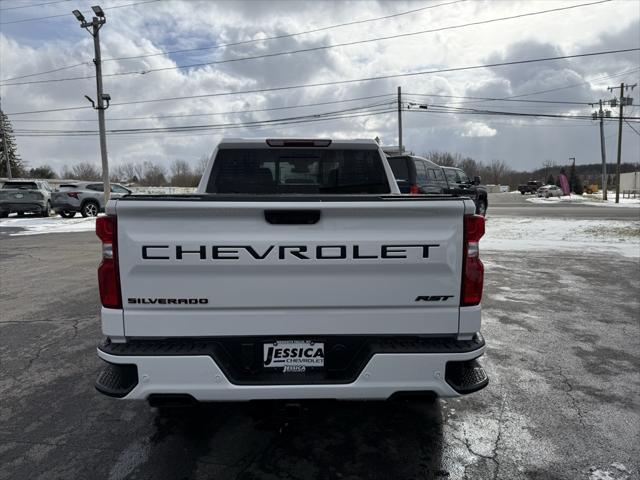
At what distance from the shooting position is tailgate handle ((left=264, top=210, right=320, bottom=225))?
95.9 inches

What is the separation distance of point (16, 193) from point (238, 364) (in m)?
24.3

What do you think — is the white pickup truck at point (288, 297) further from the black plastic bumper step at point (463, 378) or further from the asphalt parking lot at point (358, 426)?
the asphalt parking lot at point (358, 426)

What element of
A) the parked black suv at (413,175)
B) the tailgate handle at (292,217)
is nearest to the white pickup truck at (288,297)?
the tailgate handle at (292,217)

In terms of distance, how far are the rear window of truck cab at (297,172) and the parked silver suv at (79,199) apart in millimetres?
19750

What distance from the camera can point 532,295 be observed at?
270 inches

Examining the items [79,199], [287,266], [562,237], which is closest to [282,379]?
[287,266]

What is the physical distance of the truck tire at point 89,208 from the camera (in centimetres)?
2220

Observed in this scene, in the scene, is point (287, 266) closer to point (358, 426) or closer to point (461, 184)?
point (358, 426)

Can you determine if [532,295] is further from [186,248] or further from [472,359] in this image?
[186,248]

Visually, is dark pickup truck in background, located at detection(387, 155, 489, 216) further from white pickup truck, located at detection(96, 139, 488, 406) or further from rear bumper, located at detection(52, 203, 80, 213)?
rear bumper, located at detection(52, 203, 80, 213)

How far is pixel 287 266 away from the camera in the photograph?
95.8 inches

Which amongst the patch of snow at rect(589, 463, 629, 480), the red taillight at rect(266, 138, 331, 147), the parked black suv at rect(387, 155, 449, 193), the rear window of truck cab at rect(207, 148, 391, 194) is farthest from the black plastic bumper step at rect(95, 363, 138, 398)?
the parked black suv at rect(387, 155, 449, 193)

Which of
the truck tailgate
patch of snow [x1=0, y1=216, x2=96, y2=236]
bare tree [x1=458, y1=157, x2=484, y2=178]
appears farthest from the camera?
bare tree [x1=458, y1=157, x2=484, y2=178]

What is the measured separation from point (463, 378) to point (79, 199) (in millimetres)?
23171
